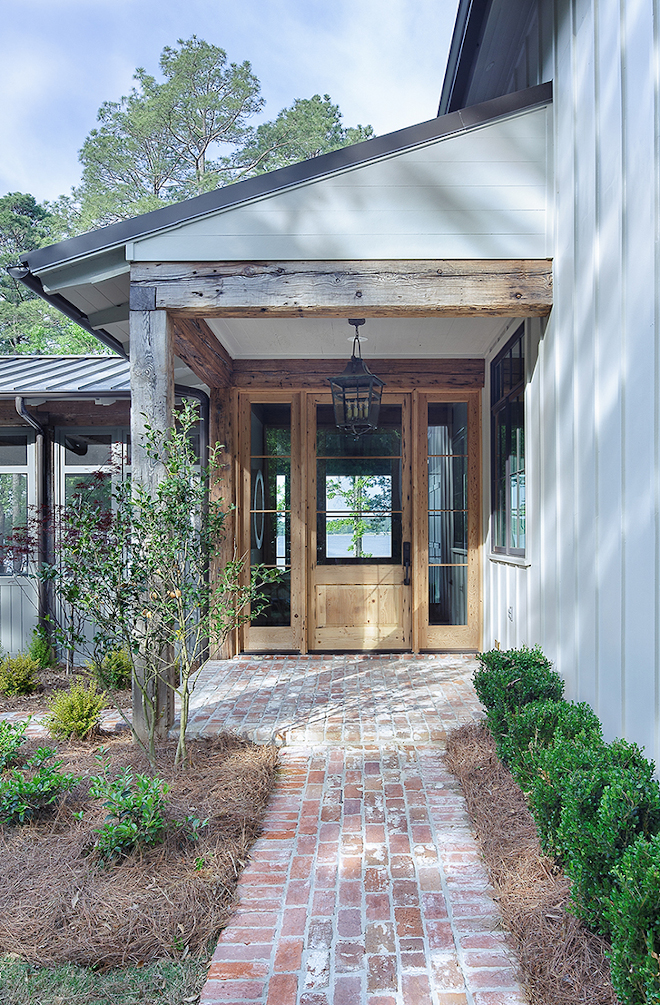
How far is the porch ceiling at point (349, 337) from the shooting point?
187 inches

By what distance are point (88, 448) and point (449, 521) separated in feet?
12.0

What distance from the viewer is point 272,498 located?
5887mm

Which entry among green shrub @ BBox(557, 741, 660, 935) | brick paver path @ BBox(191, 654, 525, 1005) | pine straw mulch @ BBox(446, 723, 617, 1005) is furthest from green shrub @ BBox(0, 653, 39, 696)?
green shrub @ BBox(557, 741, 660, 935)

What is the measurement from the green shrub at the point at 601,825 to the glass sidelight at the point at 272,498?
410 centimetres

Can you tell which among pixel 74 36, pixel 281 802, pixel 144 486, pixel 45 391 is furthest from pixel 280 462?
pixel 74 36

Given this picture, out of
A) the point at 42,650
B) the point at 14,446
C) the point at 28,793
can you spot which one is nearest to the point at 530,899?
the point at 28,793

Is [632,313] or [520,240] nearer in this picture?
[632,313]

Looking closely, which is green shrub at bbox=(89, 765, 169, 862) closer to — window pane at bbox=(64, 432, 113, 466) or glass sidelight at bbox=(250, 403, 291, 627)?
glass sidelight at bbox=(250, 403, 291, 627)

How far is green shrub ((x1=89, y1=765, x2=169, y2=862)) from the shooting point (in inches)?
90.8

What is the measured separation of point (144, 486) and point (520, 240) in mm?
2523

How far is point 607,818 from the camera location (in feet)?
5.69

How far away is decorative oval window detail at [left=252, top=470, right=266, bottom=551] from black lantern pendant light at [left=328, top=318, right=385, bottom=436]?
153 centimetres

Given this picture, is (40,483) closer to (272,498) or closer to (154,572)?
(272,498)

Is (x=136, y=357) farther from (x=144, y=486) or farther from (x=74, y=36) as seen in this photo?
(x=74, y=36)
